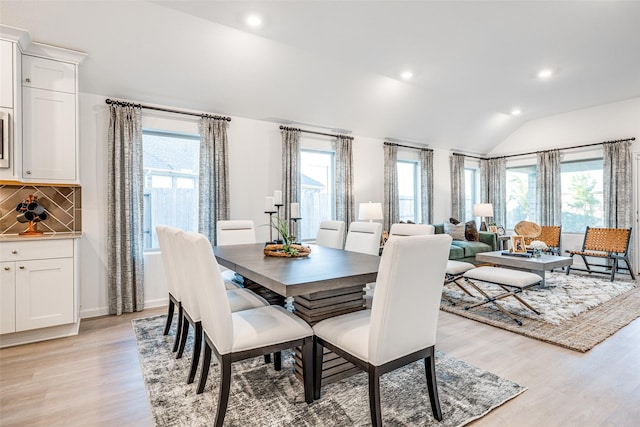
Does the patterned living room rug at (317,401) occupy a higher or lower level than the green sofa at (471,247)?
lower

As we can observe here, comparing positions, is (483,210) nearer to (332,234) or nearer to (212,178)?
(332,234)

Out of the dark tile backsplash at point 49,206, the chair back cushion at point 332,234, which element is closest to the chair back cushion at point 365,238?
the chair back cushion at point 332,234

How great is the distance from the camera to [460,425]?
A: 1745 millimetres

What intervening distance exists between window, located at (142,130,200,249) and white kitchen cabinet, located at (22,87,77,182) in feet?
3.04

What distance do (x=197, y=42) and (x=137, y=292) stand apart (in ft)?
9.40

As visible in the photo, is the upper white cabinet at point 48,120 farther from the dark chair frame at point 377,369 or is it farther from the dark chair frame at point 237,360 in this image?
the dark chair frame at point 377,369

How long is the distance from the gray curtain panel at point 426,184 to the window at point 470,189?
150cm

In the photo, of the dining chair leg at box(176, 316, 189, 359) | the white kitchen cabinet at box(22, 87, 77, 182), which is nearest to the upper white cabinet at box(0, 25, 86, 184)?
the white kitchen cabinet at box(22, 87, 77, 182)

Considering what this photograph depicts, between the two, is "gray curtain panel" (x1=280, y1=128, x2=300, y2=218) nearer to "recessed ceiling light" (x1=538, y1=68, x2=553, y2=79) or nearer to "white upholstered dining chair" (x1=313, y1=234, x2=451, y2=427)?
"white upholstered dining chair" (x1=313, y1=234, x2=451, y2=427)

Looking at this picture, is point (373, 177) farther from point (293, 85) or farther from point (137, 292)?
point (137, 292)

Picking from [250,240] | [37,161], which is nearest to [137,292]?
[250,240]

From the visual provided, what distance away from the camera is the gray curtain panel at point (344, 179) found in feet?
17.9

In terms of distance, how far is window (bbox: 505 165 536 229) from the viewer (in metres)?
7.09

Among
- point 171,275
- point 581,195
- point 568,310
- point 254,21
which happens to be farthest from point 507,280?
point 581,195
